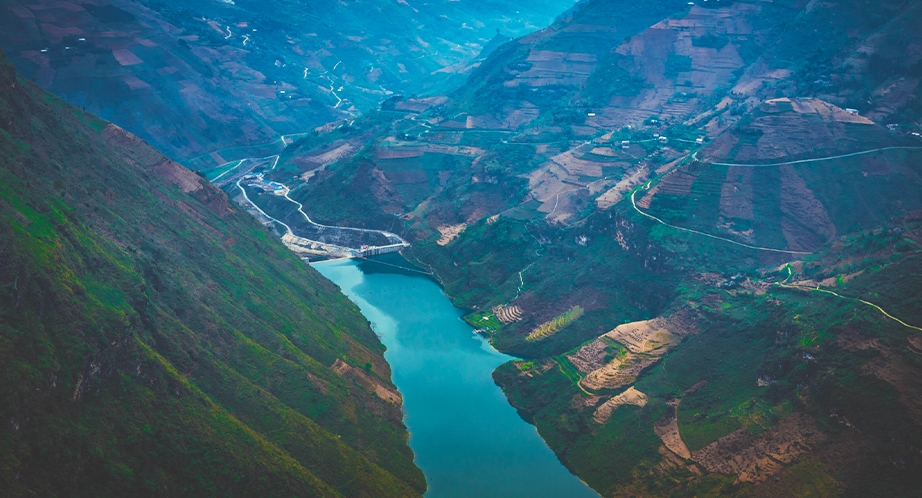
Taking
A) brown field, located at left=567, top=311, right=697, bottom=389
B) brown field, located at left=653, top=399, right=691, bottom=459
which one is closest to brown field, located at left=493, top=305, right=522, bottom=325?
brown field, located at left=567, top=311, right=697, bottom=389

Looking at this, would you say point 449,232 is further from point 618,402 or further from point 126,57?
point 126,57

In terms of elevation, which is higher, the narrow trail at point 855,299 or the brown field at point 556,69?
the narrow trail at point 855,299

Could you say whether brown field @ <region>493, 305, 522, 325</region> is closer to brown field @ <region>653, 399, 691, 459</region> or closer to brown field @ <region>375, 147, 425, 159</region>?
brown field @ <region>653, 399, 691, 459</region>

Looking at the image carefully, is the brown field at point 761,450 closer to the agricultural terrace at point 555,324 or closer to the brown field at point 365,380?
the agricultural terrace at point 555,324

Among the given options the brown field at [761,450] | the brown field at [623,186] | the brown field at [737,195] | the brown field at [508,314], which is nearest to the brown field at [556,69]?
the brown field at [623,186]

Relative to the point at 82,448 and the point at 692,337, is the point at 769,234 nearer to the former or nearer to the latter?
the point at 692,337

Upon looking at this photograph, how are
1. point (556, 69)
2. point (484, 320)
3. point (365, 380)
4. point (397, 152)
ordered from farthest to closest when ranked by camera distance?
point (556, 69) < point (397, 152) < point (484, 320) < point (365, 380)

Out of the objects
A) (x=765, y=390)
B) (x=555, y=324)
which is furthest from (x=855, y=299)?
(x=555, y=324)
